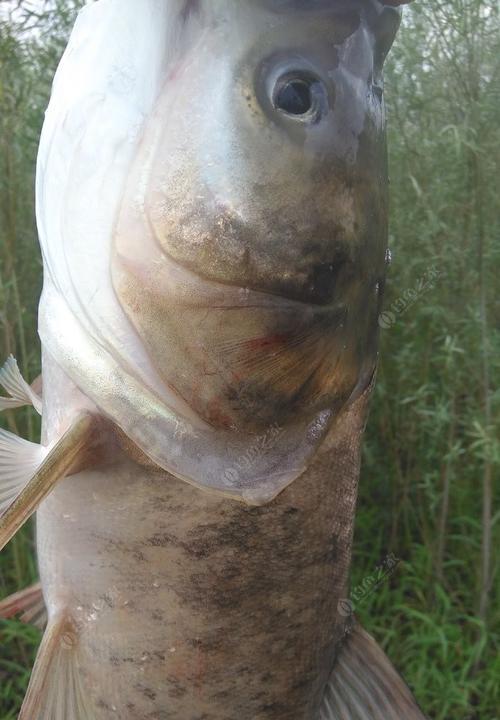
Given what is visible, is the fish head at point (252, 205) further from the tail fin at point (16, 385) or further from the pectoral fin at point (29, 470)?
the tail fin at point (16, 385)

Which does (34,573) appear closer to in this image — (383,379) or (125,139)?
(383,379)

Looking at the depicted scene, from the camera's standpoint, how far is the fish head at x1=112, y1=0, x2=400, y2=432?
89cm

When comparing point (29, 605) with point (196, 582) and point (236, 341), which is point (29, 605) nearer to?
point (196, 582)

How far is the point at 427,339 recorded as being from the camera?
3012 mm

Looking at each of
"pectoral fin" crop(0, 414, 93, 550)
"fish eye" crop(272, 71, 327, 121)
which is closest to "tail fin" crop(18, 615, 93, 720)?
"pectoral fin" crop(0, 414, 93, 550)

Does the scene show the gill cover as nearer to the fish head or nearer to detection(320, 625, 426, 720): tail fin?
the fish head

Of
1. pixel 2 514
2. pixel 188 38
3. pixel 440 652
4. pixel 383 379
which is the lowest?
pixel 440 652

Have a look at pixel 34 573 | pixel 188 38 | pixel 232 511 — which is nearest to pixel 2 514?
pixel 232 511

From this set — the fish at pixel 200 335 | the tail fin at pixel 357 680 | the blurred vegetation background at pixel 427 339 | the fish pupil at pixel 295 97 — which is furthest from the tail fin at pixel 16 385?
the blurred vegetation background at pixel 427 339

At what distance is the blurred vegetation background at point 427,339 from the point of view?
7.72 feet

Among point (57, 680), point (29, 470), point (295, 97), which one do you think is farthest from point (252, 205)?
point (57, 680)

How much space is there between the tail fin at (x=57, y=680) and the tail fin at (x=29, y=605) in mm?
227

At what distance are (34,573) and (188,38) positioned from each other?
8.10 feet

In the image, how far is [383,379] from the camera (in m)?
3.08
